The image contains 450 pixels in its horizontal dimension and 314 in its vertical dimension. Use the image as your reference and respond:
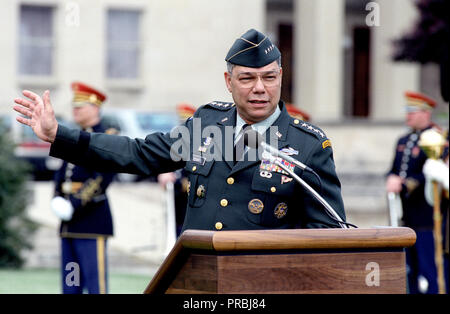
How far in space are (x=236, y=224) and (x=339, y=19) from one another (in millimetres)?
22589

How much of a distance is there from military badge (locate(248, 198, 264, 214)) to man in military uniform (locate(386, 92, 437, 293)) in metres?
6.35

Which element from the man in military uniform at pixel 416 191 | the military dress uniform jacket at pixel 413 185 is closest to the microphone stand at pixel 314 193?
the man in military uniform at pixel 416 191

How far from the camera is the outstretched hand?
3.94 meters

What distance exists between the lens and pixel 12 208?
12.3 m

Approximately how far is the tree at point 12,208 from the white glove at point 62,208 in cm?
397

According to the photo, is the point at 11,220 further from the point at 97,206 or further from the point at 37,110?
the point at 37,110

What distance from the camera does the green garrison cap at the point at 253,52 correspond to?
4137 millimetres

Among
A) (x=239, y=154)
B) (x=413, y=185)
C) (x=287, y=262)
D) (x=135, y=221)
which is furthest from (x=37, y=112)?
(x=135, y=221)

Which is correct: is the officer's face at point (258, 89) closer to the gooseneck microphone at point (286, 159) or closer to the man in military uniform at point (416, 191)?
the gooseneck microphone at point (286, 159)

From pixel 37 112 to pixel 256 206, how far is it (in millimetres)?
913

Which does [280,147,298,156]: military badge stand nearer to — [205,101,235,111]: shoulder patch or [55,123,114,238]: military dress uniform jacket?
[205,101,235,111]: shoulder patch

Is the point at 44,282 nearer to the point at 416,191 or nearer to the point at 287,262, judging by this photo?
the point at 416,191

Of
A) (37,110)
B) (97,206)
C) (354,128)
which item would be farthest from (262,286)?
(354,128)

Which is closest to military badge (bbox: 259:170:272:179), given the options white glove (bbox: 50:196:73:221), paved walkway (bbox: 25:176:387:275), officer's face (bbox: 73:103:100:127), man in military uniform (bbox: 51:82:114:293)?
man in military uniform (bbox: 51:82:114:293)
